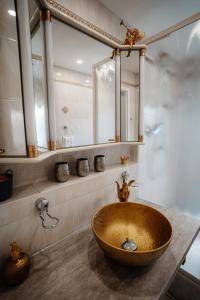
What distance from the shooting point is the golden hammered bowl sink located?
0.77m

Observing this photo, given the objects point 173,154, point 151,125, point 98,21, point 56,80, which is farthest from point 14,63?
point 173,154

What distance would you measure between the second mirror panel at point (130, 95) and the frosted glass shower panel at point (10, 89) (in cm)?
81

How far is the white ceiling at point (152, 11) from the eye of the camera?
1.14 metres

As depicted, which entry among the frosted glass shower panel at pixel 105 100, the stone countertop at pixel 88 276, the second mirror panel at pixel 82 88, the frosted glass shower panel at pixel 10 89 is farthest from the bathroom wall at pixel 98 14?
the stone countertop at pixel 88 276

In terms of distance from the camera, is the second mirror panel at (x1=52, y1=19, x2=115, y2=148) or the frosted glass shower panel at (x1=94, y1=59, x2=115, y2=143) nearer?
the second mirror panel at (x1=52, y1=19, x2=115, y2=148)

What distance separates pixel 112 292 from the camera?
1.86ft

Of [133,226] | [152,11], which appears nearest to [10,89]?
[133,226]

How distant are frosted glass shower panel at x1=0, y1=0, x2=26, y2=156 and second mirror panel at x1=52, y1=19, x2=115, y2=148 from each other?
0.27m

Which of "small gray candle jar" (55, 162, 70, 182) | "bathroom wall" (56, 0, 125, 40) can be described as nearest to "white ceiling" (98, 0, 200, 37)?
"bathroom wall" (56, 0, 125, 40)

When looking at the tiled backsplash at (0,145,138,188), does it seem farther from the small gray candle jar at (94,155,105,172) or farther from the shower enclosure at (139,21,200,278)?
the shower enclosure at (139,21,200,278)

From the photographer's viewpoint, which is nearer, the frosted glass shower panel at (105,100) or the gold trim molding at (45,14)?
the gold trim molding at (45,14)

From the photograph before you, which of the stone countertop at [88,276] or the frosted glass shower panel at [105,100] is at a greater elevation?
the frosted glass shower panel at [105,100]

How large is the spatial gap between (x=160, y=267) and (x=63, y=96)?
38.4 inches

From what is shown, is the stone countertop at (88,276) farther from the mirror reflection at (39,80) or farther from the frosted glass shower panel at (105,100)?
the frosted glass shower panel at (105,100)
